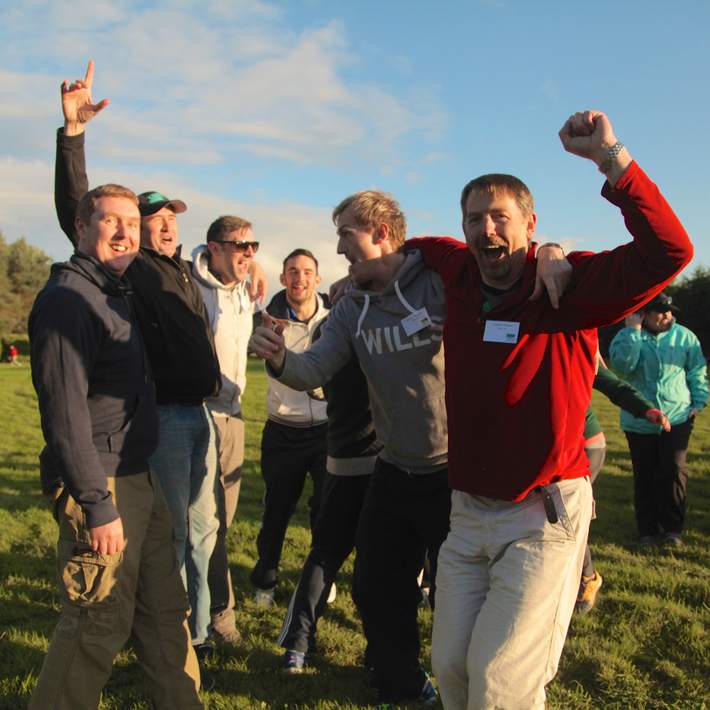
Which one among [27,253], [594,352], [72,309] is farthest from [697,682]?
[27,253]

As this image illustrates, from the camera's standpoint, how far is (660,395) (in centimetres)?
756

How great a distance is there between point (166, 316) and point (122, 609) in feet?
5.16

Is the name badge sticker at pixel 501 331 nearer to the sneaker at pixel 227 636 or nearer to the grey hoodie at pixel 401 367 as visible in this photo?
the grey hoodie at pixel 401 367

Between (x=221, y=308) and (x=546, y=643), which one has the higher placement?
(x=221, y=308)

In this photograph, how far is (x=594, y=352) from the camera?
3.17 metres

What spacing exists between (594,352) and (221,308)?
2704 millimetres

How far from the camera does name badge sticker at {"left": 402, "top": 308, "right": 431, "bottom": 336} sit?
12.2 ft

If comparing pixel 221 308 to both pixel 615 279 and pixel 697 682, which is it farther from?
pixel 697 682

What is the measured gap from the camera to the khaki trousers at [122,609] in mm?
3182

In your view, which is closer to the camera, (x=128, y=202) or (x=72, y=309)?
(x=72, y=309)

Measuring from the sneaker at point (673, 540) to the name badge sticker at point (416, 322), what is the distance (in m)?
4.74

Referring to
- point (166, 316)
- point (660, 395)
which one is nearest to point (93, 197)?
point (166, 316)

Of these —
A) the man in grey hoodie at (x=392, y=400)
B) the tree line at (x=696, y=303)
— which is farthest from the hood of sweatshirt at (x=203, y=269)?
the tree line at (x=696, y=303)

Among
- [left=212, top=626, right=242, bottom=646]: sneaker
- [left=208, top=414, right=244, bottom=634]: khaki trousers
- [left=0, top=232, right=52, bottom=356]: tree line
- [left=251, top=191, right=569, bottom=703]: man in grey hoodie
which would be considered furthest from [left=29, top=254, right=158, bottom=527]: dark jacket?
[left=0, top=232, right=52, bottom=356]: tree line
